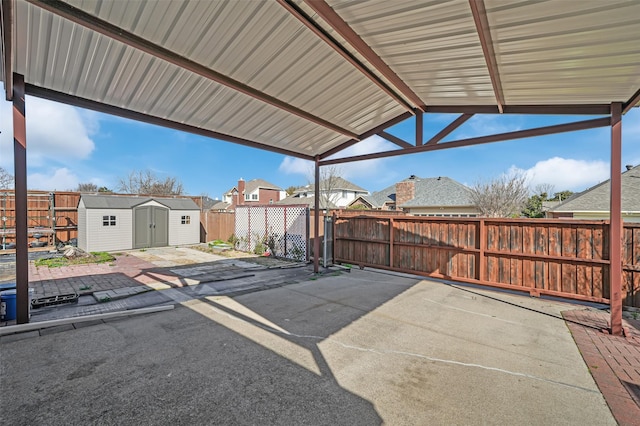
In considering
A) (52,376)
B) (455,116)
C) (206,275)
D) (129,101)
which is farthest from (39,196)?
(455,116)

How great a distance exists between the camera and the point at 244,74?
384 centimetres

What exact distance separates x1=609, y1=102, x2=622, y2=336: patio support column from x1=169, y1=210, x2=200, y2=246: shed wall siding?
15593 mm

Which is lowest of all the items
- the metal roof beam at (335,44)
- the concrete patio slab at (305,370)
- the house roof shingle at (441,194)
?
the concrete patio slab at (305,370)

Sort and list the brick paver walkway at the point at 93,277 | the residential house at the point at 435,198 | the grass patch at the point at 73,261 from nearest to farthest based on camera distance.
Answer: the brick paver walkway at the point at 93,277 → the grass patch at the point at 73,261 → the residential house at the point at 435,198

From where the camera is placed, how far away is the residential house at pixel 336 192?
25.4 m

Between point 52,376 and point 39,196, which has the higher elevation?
point 39,196

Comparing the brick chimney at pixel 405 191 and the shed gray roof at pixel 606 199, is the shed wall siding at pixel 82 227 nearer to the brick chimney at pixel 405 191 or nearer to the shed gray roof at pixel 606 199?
the brick chimney at pixel 405 191

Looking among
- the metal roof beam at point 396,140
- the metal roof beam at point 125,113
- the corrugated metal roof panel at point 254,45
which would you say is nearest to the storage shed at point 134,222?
the metal roof beam at point 125,113

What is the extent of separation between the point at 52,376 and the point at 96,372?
14.3 inches

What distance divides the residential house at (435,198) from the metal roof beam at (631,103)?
53.7 ft

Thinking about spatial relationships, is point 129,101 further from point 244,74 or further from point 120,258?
point 120,258

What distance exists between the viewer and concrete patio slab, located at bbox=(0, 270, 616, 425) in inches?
90.3

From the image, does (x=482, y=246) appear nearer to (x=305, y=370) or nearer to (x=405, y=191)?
(x=305, y=370)

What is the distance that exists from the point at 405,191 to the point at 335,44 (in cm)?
2140
